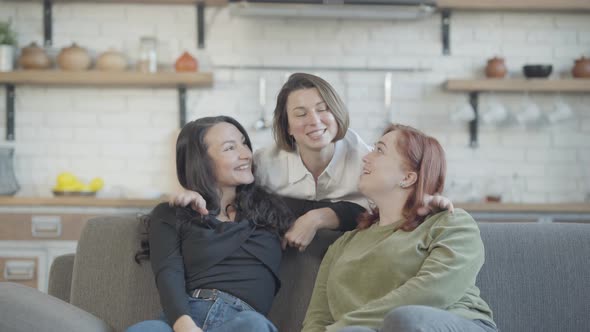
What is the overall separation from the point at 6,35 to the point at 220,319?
2870 millimetres

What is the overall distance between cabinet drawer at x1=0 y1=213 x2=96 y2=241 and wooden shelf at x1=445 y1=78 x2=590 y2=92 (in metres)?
2.10

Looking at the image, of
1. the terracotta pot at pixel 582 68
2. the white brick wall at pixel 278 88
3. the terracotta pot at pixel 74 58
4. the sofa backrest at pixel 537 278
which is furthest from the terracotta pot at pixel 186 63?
the sofa backrest at pixel 537 278

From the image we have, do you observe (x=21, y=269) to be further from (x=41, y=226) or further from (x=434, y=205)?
(x=434, y=205)

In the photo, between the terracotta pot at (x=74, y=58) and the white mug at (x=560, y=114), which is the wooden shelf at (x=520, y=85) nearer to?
the white mug at (x=560, y=114)

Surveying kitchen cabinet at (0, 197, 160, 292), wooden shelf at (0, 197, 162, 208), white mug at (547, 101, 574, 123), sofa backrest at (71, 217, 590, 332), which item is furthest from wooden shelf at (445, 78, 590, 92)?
sofa backrest at (71, 217, 590, 332)

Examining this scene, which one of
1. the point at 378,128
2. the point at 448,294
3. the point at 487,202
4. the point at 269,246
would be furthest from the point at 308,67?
the point at 448,294

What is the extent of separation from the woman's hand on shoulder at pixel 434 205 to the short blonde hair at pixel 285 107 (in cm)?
55

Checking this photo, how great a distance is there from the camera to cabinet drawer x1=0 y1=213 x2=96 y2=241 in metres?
4.00

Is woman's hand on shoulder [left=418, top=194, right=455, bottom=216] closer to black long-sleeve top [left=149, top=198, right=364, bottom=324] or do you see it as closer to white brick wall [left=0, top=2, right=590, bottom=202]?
black long-sleeve top [left=149, top=198, right=364, bottom=324]

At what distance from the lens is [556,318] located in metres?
2.18

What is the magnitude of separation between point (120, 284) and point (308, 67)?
8.13 ft

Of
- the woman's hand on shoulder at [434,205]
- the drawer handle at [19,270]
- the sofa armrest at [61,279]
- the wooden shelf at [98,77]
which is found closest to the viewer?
the woman's hand on shoulder at [434,205]

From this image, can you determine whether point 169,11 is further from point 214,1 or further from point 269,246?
point 269,246

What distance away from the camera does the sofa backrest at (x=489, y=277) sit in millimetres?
2191
